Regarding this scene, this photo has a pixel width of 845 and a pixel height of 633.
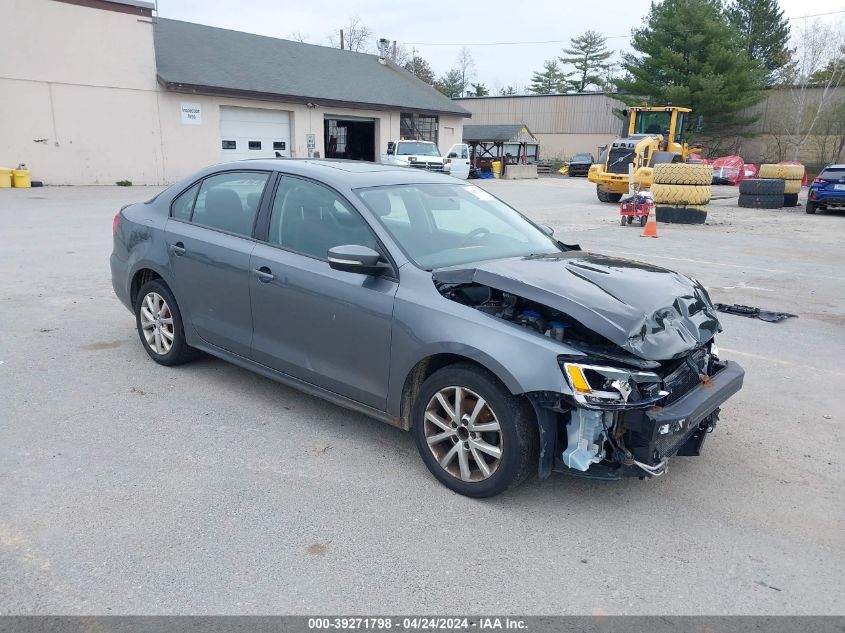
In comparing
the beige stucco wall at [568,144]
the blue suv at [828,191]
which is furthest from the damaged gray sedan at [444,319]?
the beige stucco wall at [568,144]

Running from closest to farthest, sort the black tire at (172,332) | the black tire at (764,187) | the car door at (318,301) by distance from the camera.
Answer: the car door at (318,301) < the black tire at (172,332) < the black tire at (764,187)

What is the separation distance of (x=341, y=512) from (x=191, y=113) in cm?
2687

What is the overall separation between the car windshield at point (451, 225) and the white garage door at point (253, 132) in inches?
983

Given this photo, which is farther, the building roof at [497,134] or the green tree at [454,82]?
the green tree at [454,82]

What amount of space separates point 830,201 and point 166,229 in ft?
65.9

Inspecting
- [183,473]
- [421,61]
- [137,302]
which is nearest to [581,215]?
[137,302]

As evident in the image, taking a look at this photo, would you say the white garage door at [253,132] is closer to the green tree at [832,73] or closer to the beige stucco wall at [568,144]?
the green tree at [832,73]

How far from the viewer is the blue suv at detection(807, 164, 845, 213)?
19422mm

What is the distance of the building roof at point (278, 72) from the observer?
27.5 metres

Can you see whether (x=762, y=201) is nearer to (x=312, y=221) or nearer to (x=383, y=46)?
(x=312, y=221)

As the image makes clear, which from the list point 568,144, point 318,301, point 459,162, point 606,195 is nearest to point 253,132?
point 459,162

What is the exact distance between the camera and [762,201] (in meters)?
22.1

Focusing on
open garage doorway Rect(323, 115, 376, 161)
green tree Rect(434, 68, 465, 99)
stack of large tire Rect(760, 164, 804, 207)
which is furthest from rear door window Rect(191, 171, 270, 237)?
green tree Rect(434, 68, 465, 99)

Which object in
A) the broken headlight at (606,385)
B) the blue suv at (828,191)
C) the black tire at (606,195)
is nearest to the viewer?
the broken headlight at (606,385)
